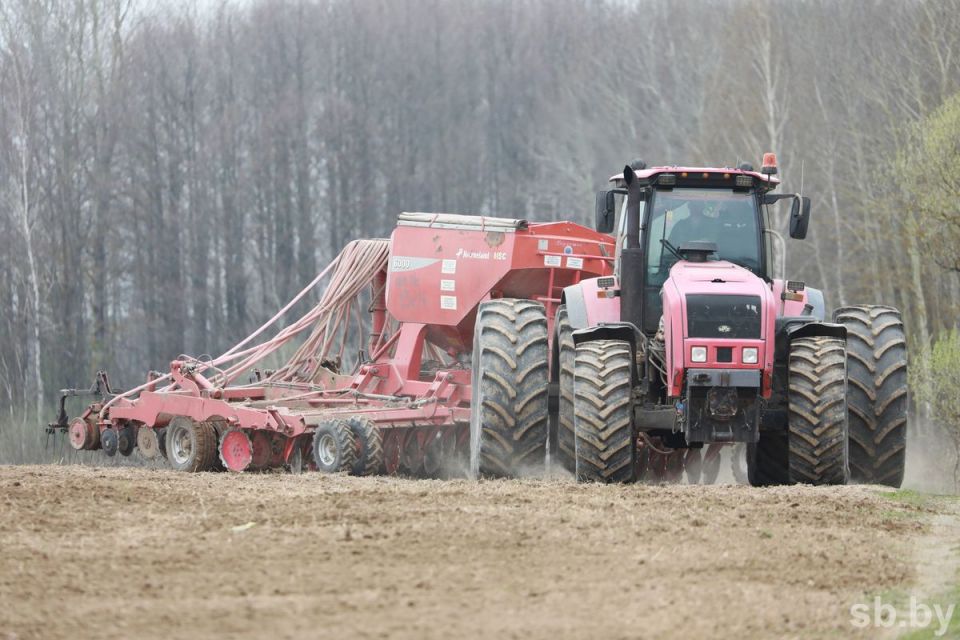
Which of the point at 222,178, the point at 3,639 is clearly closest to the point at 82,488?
the point at 3,639

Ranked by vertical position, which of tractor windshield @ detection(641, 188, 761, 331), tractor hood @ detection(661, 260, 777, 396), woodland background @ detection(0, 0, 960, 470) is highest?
woodland background @ detection(0, 0, 960, 470)

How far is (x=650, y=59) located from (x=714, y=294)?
43554 millimetres

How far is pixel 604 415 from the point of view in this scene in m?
11.2

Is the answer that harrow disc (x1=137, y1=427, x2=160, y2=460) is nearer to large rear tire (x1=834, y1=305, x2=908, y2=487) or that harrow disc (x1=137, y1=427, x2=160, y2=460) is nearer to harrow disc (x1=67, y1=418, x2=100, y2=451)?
harrow disc (x1=67, y1=418, x2=100, y2=451)

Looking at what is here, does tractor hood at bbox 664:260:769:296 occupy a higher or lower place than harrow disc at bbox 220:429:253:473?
higher

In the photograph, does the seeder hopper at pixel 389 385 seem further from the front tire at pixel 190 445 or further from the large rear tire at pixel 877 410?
the large rear tire at pixel 877 410

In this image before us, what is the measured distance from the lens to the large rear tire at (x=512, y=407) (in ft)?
41.0

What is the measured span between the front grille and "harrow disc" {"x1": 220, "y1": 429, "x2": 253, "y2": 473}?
575 cm

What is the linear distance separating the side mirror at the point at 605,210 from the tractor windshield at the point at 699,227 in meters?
0.34

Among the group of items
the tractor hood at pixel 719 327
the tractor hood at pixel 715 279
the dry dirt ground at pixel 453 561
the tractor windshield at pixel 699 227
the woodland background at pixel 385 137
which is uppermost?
the woodland background at pixel 385 137

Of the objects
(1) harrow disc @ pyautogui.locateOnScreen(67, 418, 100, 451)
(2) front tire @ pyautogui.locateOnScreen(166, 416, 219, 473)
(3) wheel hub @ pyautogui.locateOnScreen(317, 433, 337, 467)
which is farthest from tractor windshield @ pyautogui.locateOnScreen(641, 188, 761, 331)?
(1) harrow disc @ pyautogui.locateOnScreen(67, 418, 100, 451)

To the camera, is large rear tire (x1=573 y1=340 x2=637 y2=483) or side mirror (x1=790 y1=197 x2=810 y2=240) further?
side mirror (x1=790 y1=197 x2=810 y2=240)

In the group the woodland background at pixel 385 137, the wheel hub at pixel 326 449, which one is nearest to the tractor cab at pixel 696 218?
the wheel hub at pixel 326 449

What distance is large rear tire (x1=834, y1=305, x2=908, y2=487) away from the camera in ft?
40.3
